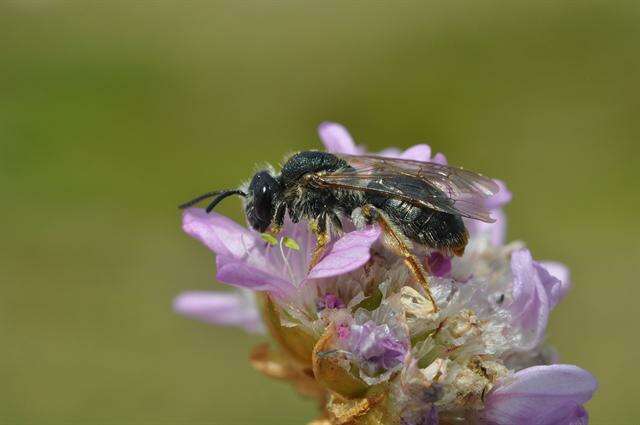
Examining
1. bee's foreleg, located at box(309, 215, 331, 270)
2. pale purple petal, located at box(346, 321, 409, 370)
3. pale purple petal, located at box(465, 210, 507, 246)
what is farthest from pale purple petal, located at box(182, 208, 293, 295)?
pale purple petal, located at box(465, 210, 507, 246)

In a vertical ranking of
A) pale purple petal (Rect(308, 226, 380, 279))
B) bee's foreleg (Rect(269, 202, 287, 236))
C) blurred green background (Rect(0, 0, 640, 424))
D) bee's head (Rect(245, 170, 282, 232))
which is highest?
bee's head (Rect(245, 170, 282, 232))

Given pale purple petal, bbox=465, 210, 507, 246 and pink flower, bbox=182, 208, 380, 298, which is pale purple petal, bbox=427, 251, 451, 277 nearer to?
pink flower, bbox=182, 208, 380, 298

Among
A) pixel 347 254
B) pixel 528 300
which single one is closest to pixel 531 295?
pixel 528 300

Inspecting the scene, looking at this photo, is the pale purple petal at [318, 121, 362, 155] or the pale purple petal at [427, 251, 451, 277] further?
the pale purple petal at [318, 121, 362, 155]

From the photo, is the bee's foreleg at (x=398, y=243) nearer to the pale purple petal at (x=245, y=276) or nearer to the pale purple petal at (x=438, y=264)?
the pale purple petal at (x=438, y=264)

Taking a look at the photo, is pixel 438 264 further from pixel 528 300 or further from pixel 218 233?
pixel 218 233

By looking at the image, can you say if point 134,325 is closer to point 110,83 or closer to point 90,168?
point 90,168
